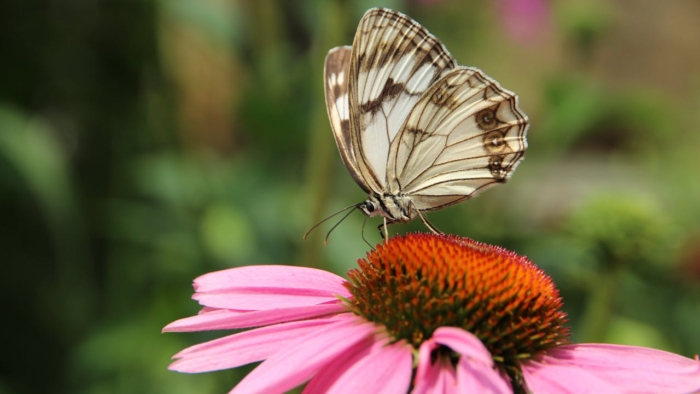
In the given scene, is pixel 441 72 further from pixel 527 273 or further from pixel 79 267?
pixel 79 267

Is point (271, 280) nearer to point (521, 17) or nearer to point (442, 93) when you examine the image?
point (442, 93)

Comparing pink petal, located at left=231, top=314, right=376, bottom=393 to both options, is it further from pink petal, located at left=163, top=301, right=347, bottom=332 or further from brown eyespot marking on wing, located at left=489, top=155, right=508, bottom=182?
brown eyespot marking on wing, located at left=489, top=155, right=508, bottom=182

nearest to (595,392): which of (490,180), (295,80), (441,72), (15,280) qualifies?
(490,180)

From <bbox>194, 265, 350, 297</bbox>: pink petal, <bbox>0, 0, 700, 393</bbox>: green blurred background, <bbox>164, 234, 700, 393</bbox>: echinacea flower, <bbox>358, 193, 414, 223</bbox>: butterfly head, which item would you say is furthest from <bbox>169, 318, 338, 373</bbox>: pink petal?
<bbox>0, 0, 700, 393</bbox>: green blurred background

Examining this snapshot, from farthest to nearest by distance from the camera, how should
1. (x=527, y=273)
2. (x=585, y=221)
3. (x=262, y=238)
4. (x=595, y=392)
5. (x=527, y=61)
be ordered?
(x=527, y=61) < (x=262, y=238) < (x=585, y=221) < (x=527, y=273) < (x=595, y=392)

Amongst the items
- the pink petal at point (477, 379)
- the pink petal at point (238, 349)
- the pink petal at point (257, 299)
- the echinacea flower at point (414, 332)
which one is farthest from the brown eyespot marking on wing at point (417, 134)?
the pink petal at point (477, 379)

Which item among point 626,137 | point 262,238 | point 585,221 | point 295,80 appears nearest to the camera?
point 585,221

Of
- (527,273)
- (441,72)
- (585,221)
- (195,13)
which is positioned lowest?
(527,273)

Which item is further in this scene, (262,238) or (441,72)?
(262,238)

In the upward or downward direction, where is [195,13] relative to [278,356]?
upward
